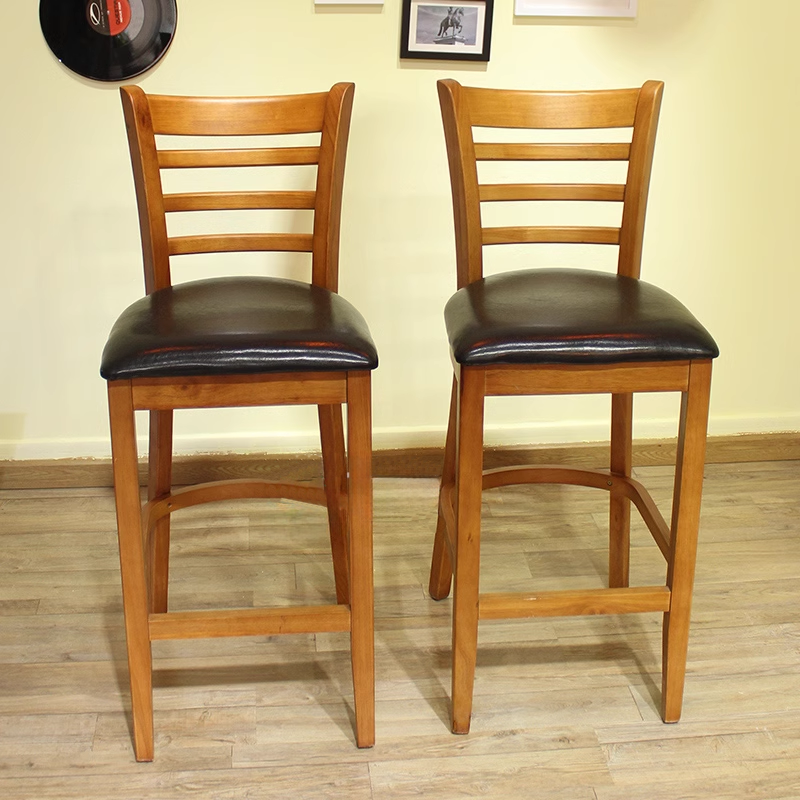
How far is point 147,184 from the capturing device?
1.79 m

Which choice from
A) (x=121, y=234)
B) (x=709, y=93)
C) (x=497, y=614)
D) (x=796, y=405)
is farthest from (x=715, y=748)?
(x=121, y=234)

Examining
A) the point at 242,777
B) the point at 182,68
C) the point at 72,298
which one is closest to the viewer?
the point at 242,777

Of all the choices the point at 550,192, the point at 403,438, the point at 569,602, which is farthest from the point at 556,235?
the point at 403,438

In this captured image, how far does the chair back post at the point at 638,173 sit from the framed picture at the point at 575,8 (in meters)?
0.53

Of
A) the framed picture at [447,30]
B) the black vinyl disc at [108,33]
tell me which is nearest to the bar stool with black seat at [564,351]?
the framed picture at [447,30]

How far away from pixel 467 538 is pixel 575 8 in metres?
1.29

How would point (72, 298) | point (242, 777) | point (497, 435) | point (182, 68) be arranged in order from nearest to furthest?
point (242, 777) → point (182, 68) → point (72, 298) → point (497, 435)

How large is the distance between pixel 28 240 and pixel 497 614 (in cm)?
144

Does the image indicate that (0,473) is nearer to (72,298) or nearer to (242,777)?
(72,298)

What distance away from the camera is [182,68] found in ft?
7.47

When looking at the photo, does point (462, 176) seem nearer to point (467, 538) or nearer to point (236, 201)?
point (236, 201)

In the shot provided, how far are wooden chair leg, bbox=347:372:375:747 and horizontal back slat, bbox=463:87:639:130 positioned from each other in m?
0.62

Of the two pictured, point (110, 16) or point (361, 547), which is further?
point (110, 16)

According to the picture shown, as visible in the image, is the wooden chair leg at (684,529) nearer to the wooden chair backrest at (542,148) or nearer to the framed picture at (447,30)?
the wooden chair backrest at (542,148)
